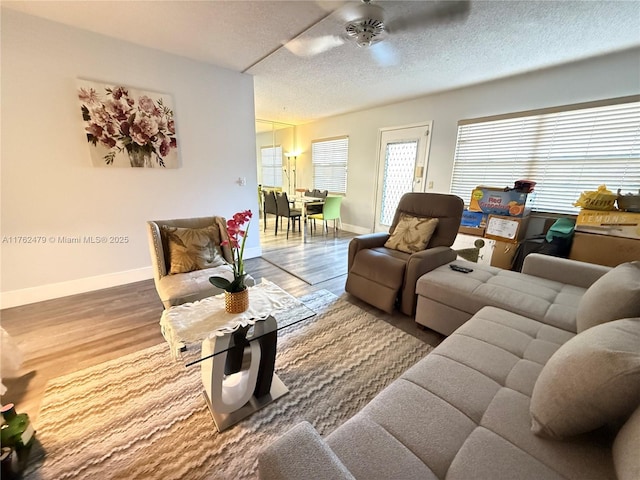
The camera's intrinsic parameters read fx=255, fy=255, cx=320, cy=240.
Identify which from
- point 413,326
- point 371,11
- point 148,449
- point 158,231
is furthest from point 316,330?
point 371,11

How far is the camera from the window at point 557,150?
2.54 metres

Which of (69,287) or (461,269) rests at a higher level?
(461,269)

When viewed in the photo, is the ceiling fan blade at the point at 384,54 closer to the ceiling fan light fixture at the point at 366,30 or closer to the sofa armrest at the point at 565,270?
the ceiling fan light fixture at the point at 366,30

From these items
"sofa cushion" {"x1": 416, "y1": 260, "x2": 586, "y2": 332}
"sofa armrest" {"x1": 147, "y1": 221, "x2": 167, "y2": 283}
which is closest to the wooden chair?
"sofa armrest" {"x1": 147, "y1": 221, "x2": 167, "y2": 283}

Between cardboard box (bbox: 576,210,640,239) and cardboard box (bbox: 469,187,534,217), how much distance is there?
0.51 metres

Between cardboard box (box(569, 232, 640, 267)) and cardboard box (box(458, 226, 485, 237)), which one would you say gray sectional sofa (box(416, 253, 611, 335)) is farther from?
cardboard box (box(458, 226, 485, 237))

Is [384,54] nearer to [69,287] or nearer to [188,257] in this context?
[188,257]

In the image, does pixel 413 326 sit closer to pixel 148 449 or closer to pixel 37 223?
pixel 148 449

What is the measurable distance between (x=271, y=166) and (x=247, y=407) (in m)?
6.85

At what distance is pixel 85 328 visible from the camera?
2033mm

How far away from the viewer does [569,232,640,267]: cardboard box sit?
2254mm

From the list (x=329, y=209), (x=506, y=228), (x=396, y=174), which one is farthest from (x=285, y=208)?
(x=506, y=228)

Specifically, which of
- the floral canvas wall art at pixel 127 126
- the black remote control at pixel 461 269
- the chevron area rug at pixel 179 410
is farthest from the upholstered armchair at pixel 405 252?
the floral canvas wall art at pixel 127 126

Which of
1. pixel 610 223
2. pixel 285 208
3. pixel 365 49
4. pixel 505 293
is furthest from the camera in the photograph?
pixel 285 208
